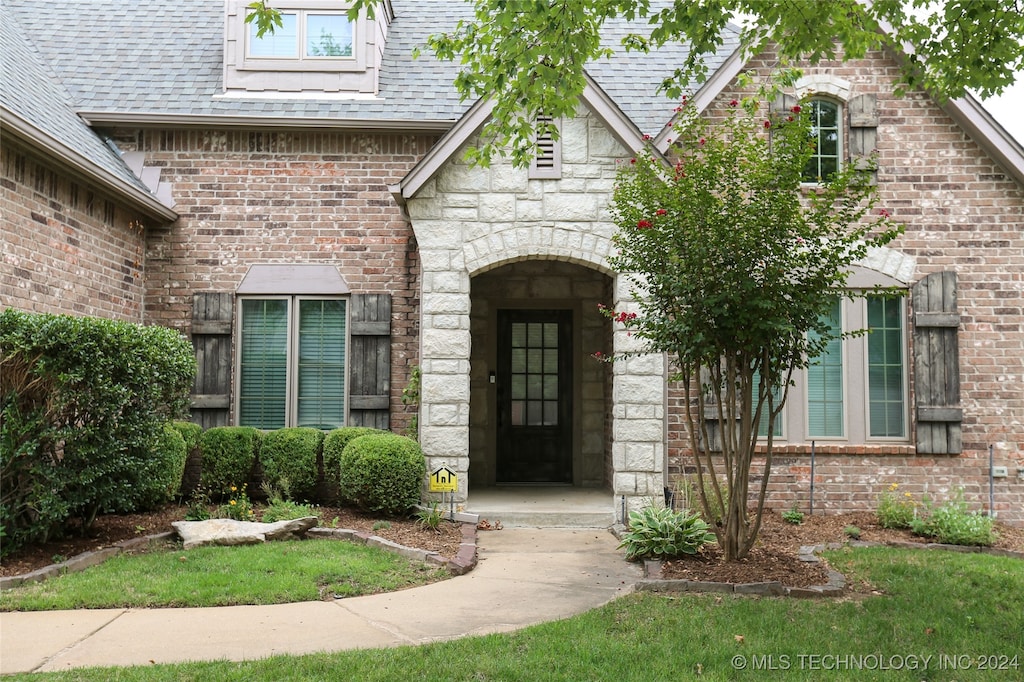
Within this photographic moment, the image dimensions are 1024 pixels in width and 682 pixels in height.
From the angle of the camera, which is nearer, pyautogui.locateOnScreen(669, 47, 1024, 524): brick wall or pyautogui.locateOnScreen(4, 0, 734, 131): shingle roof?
pyautogui.locateOnScreen(669, 47, 1024, 524): brick wall

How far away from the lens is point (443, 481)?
8.21 meters

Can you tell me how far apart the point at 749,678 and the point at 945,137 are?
298 inches

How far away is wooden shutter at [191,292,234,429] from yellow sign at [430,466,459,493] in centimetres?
293

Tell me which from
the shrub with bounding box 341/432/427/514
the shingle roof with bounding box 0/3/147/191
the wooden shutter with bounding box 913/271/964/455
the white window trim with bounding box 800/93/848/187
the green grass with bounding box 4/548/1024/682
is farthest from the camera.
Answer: the white window trim with bounding box 800/93/848/187

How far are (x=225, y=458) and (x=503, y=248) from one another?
375cm

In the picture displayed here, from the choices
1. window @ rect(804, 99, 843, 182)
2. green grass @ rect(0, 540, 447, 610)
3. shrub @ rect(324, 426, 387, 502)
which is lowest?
green grass @ rect(0, 540, 447, 610)

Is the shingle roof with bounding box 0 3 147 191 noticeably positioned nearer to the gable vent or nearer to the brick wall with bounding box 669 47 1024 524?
the gable vent

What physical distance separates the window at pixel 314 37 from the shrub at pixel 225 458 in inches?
197

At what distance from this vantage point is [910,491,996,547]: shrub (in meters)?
7.41

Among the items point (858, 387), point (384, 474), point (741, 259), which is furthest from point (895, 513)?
point (384, 474)

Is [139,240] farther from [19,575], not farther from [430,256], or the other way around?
[19,575]

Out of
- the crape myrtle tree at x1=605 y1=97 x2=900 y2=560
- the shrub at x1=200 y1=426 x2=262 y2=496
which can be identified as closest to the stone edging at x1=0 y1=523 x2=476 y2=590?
the shrub at x1=200 y1=426 x2=262 y2=496

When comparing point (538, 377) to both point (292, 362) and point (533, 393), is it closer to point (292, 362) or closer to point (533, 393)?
point (533, 393)

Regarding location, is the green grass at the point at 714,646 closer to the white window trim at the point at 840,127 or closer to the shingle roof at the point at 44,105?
the white window trim at the point at 840,127
